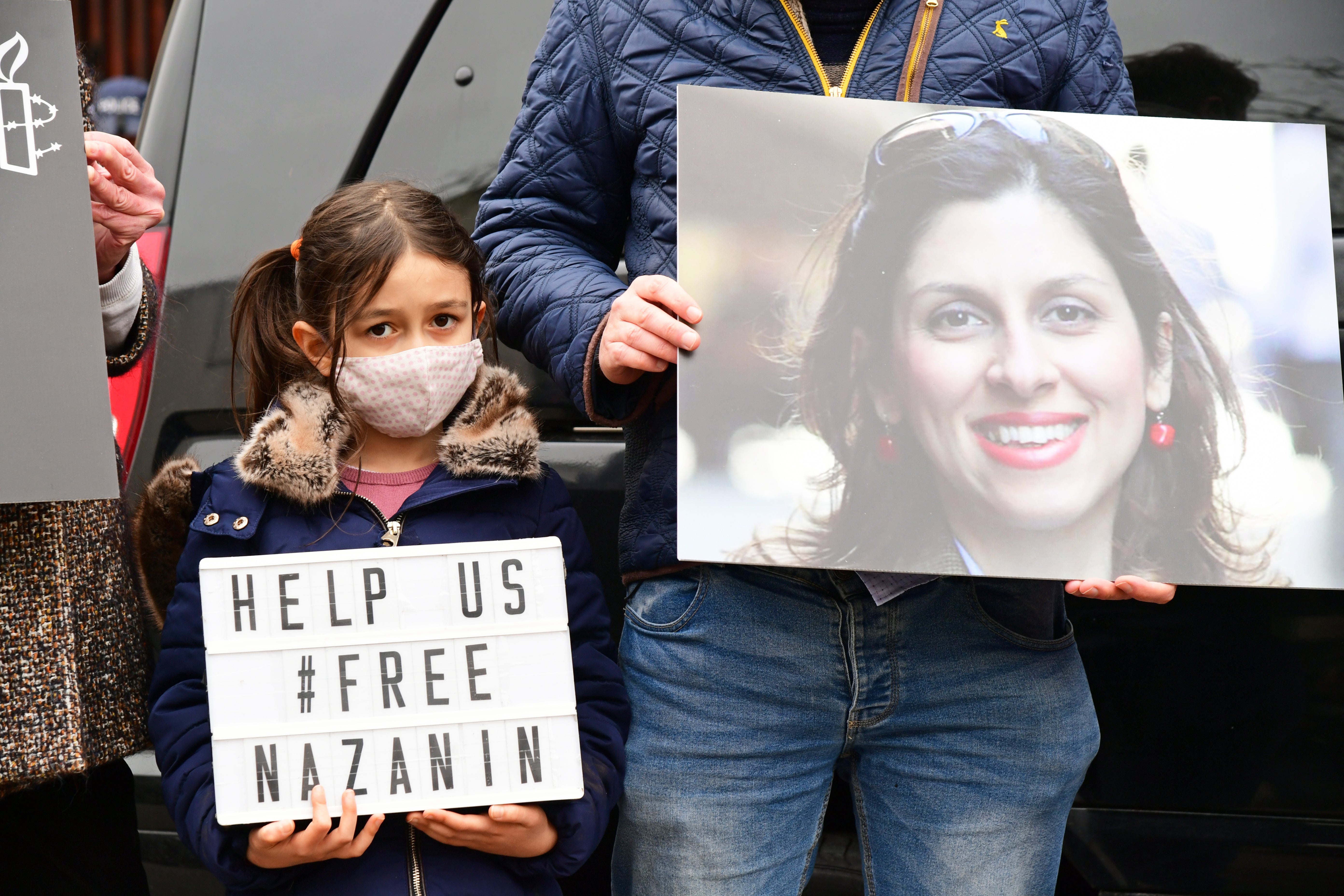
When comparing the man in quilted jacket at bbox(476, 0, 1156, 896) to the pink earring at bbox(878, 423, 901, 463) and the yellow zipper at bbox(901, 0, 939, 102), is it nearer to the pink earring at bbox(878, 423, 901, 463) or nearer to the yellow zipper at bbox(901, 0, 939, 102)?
the yellow zipper at bbox(901, 0, 939, 102)

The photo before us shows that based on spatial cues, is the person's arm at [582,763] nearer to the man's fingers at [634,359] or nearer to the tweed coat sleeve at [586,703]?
the tweed coat sleeve at [586,703]

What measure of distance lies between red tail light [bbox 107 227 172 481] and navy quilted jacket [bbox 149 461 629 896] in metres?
0.55

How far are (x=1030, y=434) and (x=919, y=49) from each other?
0.48 metres

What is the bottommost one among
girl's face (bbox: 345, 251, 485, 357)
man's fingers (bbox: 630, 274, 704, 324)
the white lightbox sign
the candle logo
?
the white lightbox sign

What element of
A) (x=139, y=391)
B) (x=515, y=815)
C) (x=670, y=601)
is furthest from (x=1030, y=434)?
(x=139, y=391)

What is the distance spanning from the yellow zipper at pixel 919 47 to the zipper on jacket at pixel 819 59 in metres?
0.05

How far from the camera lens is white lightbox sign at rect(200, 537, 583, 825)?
1.24 m

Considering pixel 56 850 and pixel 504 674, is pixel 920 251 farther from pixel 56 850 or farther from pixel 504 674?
pixel 56 850

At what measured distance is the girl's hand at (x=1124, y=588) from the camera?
1.28 metres

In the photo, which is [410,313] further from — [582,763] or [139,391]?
[139,391]

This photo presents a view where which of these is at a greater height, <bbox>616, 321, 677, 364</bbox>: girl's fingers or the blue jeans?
<bbox>616, 321, 677, 364</bbox>: girl's fingers

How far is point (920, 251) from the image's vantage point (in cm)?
130

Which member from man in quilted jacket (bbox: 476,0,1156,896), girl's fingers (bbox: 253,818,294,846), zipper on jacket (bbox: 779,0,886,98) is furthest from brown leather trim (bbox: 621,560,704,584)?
zipper on jacket (bbox: 779,0,886,98)

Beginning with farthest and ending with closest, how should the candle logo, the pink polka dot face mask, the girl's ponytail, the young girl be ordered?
the girl's ponytail < the pink polka dot face mask < the young girl < the candle logo
